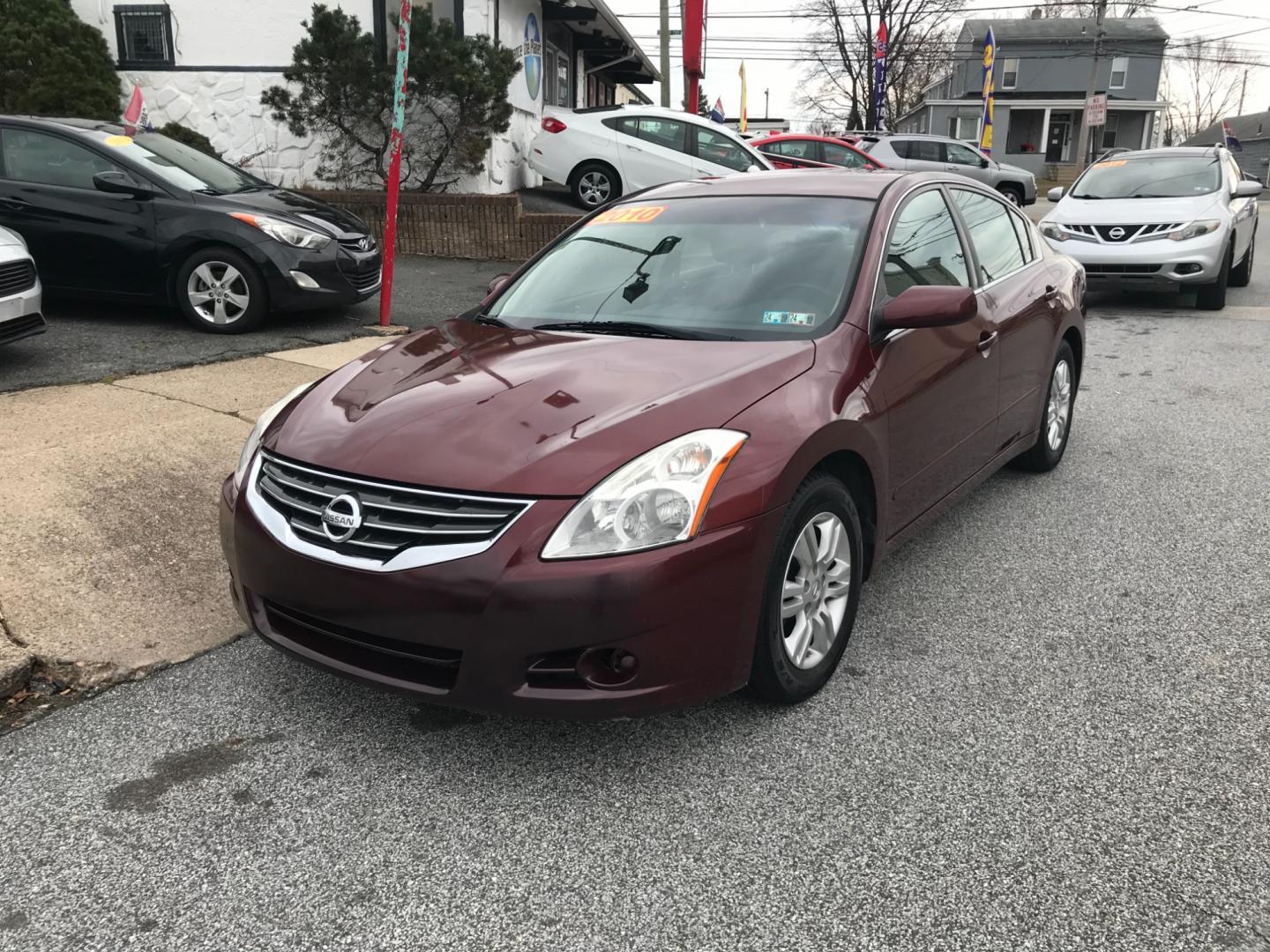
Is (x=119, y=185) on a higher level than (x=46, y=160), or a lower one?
lower

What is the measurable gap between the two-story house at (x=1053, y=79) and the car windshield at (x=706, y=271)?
5455 centimetres

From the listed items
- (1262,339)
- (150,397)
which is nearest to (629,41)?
(1262,339)

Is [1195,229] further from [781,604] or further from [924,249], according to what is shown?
[781,604]

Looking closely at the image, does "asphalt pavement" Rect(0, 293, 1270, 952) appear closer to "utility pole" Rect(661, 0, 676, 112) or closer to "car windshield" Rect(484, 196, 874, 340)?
"car windshield" Rect(484, 196, 874, 340)

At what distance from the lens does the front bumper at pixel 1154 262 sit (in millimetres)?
10305

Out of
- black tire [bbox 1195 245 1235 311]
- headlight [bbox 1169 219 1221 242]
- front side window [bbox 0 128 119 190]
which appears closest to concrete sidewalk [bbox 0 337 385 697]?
front side window [bbox 0 128 119 190]

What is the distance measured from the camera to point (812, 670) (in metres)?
3.08

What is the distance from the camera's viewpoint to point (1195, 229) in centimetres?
1034

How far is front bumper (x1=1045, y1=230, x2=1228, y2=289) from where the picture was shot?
33.8 ft

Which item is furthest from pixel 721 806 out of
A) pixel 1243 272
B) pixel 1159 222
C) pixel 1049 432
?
pixel 1243 272

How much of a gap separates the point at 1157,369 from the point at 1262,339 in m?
2.07

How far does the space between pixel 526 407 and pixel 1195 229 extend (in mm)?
9775

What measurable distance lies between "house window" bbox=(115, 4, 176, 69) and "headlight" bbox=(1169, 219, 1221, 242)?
13.1 metres

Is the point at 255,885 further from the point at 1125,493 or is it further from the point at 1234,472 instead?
the point at 1234,472
